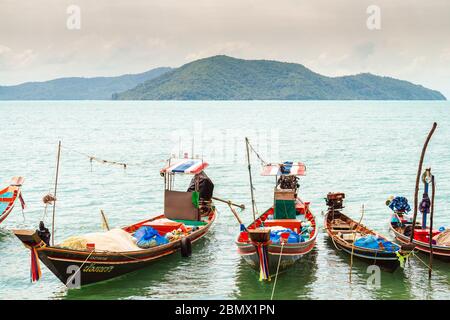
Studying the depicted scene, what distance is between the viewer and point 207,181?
100 ft

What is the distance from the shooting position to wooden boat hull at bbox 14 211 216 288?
65.0 ft

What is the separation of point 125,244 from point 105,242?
988 millimetres

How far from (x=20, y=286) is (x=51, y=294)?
180cm

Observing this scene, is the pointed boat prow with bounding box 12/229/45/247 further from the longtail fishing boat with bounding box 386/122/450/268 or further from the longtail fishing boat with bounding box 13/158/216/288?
the longtail fishing boat with bounding box 386/122/450/268

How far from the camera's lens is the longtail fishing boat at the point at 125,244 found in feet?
66.3

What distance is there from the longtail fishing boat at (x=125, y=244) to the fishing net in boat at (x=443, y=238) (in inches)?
386

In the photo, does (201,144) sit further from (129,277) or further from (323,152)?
(129,277)

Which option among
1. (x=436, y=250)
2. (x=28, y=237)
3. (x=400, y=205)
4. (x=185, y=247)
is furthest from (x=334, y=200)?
(x=28, y=237)

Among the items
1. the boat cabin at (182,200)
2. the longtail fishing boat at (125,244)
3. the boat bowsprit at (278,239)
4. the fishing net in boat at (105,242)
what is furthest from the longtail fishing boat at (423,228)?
the fishing net in boat at (105,242)

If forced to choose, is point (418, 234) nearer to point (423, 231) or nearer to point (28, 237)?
point (423, 231)

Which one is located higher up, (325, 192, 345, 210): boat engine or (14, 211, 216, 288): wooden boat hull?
(325, 192, 345, 210): boat engine

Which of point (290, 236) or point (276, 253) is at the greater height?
point (290, 236)

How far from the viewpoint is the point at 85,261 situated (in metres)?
20.7

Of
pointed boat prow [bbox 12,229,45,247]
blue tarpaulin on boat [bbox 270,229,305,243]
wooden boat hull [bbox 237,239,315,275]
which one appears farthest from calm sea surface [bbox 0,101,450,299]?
pointed boat prow [bbox 12,229,45,247]
